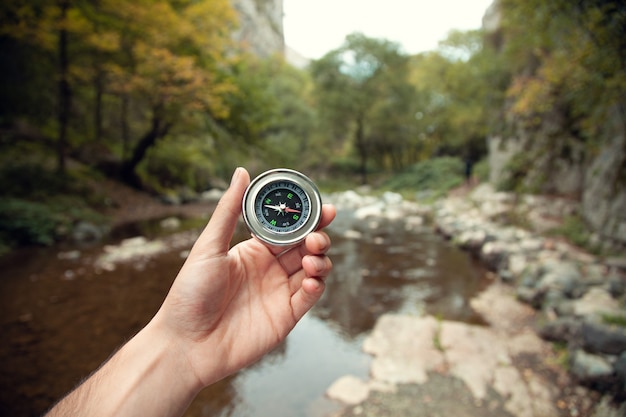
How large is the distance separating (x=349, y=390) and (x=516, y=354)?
2.20m

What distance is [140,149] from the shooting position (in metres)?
14.7

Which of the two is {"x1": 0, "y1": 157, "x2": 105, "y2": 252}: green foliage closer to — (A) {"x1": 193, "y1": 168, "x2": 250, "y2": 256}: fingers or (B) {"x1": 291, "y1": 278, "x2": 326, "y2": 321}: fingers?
(A) {"x1": 193, "y1": 168, "x2": 250, "y2": 256}: fingers

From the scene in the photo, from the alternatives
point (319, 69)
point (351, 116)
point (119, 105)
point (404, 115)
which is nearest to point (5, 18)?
point (119, 105)

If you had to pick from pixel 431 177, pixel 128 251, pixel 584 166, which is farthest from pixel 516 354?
pixel 431 177

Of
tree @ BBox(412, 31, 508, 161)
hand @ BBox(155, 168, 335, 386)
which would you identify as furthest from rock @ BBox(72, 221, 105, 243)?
tree @ BBox(412, 31, 508, 161)

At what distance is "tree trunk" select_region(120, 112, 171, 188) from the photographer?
13873 mm

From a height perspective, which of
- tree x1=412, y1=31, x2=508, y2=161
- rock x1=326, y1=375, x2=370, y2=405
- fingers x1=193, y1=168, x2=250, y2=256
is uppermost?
tree x1=412, y1=31, x2=508, y2=161

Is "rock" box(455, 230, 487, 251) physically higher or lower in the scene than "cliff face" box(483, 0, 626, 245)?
lower

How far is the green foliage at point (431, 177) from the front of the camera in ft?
73.1

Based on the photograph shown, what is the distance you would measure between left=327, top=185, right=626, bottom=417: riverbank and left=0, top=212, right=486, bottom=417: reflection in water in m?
0.33

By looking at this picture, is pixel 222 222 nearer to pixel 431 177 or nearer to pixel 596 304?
pixel 596 304

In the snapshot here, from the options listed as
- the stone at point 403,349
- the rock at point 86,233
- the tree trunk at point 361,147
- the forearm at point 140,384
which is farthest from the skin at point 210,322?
the tree trunk at point 361,147

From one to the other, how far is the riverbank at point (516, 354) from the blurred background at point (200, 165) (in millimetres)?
414

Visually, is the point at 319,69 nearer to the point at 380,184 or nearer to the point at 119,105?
the point at 380,184
